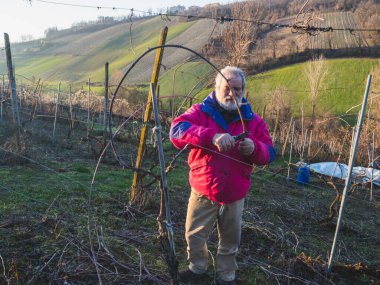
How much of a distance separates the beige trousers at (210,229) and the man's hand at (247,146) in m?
0.40

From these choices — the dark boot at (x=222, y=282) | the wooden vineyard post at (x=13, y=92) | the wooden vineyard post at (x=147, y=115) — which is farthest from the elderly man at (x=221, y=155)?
the wooden vineyard post at (x=13, y=92)

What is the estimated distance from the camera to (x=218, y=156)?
2361mm

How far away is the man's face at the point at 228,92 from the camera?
236cm

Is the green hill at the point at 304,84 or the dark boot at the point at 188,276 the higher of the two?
the dark boot at the point at 188,276

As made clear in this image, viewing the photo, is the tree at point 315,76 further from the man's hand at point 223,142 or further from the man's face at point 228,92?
the man's hand at point 223,142

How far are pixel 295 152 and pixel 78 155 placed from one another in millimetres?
9645

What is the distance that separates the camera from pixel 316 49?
1374 inches

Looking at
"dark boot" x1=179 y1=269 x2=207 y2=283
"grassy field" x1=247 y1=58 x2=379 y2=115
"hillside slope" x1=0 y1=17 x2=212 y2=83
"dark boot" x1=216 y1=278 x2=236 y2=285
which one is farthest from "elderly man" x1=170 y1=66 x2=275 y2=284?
"hillside slope" x1=0 y1=17 x2=212 y2=83

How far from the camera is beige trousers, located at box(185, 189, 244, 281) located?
2486 mm

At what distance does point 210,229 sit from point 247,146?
0.69 m

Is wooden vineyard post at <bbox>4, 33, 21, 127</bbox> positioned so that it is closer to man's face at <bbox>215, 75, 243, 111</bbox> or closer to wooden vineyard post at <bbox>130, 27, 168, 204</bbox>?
wooden vineyard post at <bbox>130, 27, 168, 204</bbox>

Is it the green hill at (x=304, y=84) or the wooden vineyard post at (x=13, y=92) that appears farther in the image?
the green hill at (x=304, y=84)

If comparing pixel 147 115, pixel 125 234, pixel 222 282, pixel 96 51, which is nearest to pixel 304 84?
pixel 147 115

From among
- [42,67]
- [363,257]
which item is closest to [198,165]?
[363,257]
